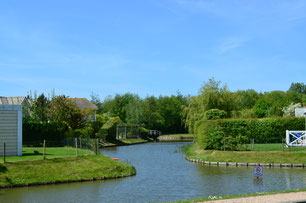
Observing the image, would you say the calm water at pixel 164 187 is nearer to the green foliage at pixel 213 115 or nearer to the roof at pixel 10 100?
the green foliage at pixel 213 115

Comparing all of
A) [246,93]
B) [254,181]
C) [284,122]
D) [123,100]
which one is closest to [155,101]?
[123,100]

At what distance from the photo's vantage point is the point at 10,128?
85.0 feet

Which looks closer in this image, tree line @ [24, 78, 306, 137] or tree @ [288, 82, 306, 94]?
tree line @ [24, 78, 306, 137]

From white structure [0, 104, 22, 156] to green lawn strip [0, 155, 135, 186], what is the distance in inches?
185

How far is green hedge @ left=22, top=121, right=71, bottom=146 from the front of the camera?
1518 inches

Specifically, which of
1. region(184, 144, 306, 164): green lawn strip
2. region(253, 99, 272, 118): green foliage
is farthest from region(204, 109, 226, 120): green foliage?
region(253, 99, 272, 118): green foliage

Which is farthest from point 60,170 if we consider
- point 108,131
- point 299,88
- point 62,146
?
point 299,88

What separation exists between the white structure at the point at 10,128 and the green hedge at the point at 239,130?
1654cm

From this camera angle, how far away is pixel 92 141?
95.2 feet

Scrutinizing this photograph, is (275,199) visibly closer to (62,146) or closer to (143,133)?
(62,146)

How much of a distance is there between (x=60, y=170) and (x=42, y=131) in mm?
19259

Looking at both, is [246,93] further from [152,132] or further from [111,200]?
[111,200]

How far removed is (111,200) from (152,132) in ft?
249

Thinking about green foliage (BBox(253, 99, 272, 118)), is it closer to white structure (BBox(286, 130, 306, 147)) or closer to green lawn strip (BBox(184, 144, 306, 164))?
white structure (BBox(286, 130, 306, 147))
